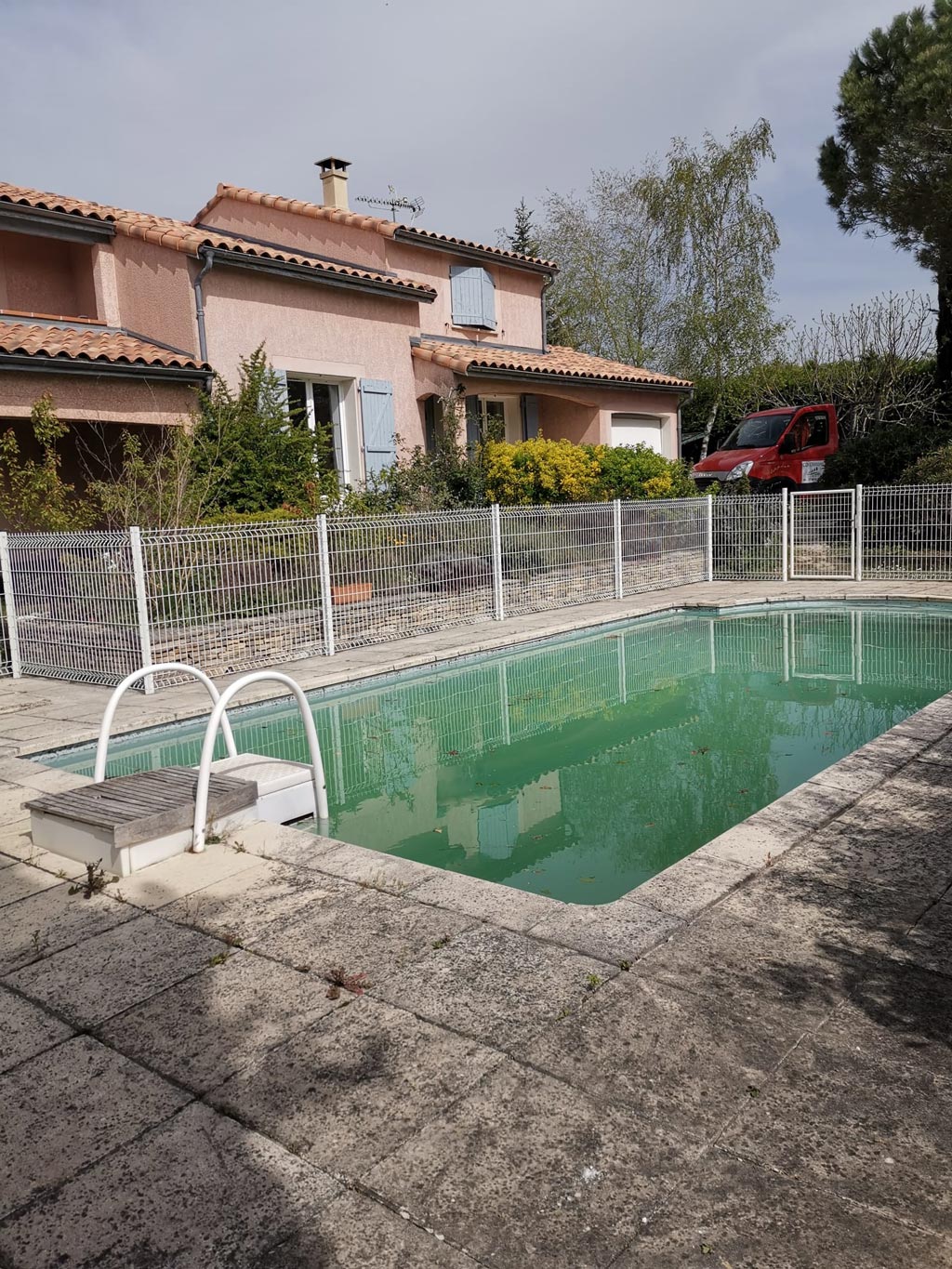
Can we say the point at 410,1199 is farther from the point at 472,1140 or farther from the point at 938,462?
the point at 938,462

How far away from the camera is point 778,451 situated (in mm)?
19484

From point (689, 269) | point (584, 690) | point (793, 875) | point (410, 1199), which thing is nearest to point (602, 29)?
point (584, 690)

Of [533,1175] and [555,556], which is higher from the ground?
[555,556]

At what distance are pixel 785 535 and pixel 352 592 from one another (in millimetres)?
8741

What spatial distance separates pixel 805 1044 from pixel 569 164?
105 ft

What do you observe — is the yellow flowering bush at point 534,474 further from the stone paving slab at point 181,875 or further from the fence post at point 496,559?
the stone paving slab at point 181,875

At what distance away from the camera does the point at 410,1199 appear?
2061mm

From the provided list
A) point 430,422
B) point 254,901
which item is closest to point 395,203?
point 430,422

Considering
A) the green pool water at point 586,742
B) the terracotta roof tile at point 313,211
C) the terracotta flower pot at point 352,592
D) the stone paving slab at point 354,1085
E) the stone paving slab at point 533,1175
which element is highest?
the terracotta roof tile at point 313,211

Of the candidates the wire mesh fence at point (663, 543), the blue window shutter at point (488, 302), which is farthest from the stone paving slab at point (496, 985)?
the blue window shutter at point (488, 302)

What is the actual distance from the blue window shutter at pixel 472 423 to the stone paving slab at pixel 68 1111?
14901 millimetres

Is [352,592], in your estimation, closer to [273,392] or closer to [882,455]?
[273,392]

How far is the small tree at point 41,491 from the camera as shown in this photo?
10656 millimetres

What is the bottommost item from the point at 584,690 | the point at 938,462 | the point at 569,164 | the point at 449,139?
the point at 584,690
